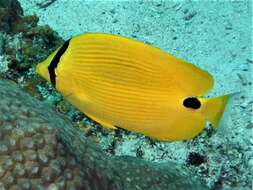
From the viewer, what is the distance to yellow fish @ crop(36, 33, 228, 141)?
1.82 metres

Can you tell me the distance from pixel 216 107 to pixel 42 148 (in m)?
0.77

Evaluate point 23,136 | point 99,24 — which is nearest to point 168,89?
point 23,136

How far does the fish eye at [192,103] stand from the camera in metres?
1.81

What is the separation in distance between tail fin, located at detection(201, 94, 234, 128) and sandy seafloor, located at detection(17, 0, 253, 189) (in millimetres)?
1507

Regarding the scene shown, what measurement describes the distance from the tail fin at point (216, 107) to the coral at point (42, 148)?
62cm

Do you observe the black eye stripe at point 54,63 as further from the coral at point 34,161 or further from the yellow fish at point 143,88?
the coral at point 34,161

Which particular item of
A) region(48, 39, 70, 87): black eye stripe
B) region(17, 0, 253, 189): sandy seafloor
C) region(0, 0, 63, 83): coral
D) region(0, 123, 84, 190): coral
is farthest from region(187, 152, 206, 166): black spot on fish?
Answer: region(48, 39, 70, 87): black eye stripe

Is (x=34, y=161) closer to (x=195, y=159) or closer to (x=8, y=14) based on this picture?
(x=195, y=159)

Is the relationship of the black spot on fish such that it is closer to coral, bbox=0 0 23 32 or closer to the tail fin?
the tail fin

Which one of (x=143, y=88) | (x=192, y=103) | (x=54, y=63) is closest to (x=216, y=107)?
(x=192, y=103)

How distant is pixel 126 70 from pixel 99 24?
11.0 feet

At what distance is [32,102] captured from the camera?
7.58 feet

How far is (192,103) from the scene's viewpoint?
1812mm

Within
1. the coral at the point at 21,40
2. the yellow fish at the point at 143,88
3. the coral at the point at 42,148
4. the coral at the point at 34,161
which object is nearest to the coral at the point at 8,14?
the coral at the point at 21,40
